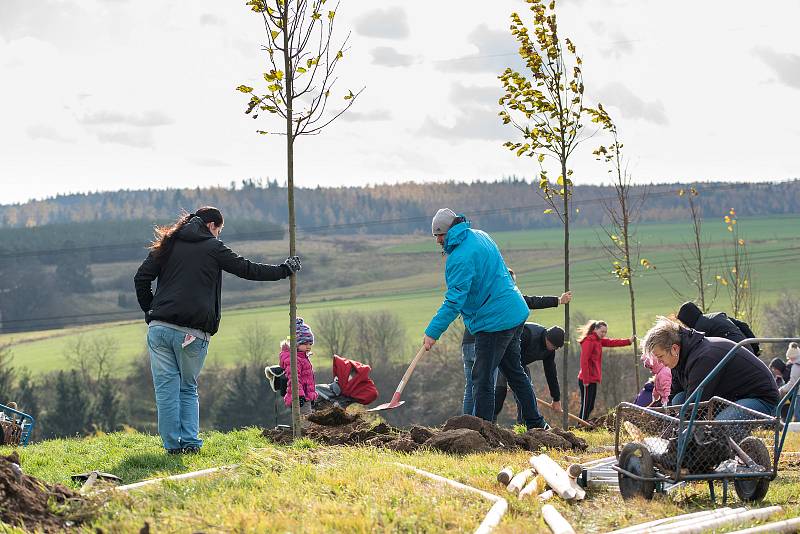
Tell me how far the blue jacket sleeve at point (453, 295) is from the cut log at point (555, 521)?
372 centimetres

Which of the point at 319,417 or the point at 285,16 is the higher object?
the point at 285,16

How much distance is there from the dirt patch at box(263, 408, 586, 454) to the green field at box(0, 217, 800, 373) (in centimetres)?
7141

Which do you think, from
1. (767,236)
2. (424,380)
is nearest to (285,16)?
(424,380)

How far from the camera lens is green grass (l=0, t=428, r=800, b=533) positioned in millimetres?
6215

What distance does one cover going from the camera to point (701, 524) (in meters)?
6.14

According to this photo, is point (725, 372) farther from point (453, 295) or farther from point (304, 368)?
point (304, 368)

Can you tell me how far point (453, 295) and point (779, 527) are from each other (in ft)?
15.2

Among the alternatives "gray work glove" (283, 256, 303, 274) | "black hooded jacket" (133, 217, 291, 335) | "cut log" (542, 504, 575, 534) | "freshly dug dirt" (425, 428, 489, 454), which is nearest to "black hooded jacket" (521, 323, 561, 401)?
"freshly dug dirt" (425, 428, 489, 454)

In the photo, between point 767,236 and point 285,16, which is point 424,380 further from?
point 285,16

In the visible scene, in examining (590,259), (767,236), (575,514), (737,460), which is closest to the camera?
(575,514)

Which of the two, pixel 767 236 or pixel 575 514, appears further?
pixel 767 236

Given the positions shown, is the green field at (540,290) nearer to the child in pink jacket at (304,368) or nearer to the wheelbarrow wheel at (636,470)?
the child in pink jacket at (304,368)

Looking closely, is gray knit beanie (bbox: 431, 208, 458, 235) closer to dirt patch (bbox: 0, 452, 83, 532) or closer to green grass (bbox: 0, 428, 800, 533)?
green grass (bbox: 0, 428, 800, 533)

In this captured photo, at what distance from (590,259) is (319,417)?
11535cm
